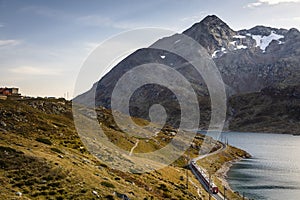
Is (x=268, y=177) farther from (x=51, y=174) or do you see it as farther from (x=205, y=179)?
(x=51, y=174)

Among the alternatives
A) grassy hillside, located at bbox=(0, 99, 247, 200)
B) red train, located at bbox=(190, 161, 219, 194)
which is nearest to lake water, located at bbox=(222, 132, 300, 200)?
red train, located at bbox=(190, 161, 219, 194)

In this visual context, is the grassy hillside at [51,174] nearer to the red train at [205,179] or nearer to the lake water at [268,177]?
the red train at [205,179]

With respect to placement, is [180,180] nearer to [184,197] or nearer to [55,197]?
[184,197]

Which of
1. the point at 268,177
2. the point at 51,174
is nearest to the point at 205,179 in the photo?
the point at 268,177

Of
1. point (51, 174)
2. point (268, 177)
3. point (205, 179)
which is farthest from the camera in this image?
point (268, 177)

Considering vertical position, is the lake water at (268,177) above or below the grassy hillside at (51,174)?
below

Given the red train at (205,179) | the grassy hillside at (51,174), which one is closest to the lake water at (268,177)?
the red train at (205,179)

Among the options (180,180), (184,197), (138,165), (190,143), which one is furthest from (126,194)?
(190,143)

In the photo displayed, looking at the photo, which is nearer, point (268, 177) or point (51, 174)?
point (51, 174)

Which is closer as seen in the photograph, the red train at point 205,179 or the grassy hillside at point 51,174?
the grassy hillside at point 51,174

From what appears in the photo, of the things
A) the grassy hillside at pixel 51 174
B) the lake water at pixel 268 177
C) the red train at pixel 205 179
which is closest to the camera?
the grassy hillside at pixel 51 174

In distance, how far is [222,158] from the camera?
172m

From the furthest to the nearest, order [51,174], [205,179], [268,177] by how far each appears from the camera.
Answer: [268,177] → [205,179] → [51,174]

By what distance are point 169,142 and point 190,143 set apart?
1798cm
